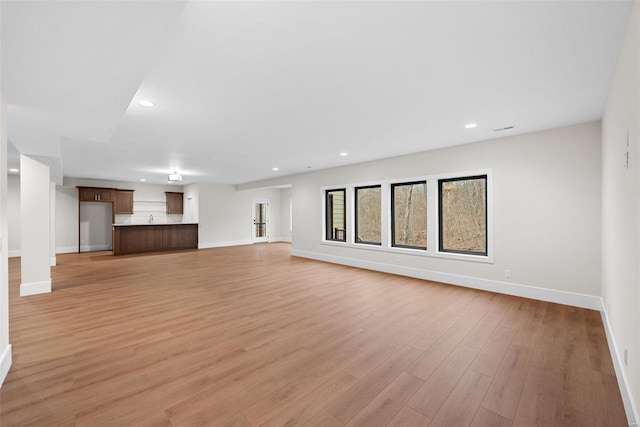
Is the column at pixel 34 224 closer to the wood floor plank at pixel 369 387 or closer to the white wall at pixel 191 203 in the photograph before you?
the wood floor plank at pixel 369 387

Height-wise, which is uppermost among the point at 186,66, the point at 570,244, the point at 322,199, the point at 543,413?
the point at 186,66

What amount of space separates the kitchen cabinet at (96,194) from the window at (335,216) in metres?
7.83

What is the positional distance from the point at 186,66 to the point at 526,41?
2516mm

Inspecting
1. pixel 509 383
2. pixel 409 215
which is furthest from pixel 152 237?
pixel 509 383

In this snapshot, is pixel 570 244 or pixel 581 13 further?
pixel 570 244

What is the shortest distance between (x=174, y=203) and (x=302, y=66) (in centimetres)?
1059

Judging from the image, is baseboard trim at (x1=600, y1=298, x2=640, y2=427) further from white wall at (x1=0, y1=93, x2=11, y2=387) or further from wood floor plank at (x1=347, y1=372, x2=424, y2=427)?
white wall at (x1=0, y1=93, x2=11, y2=387)

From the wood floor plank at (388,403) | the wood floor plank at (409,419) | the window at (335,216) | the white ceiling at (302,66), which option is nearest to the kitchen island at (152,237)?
the white ceiling at (302,66)

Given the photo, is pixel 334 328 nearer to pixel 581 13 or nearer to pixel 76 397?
pixel 76 397

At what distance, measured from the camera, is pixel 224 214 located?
1092 cm

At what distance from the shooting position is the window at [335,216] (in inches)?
295

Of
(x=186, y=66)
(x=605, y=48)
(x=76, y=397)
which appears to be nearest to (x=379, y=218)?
(x=605, y=48)

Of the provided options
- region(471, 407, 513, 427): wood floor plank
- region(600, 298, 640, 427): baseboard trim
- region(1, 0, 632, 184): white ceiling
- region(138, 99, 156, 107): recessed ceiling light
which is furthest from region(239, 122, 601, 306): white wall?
region(138, 99, 156, 107): recessed ceiling light

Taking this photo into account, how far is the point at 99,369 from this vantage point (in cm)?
229
